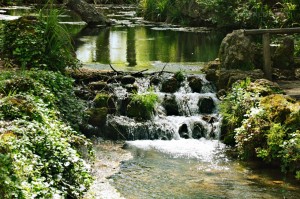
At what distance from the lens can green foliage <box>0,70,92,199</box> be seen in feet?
22.7

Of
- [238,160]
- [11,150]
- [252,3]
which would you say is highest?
[252,3]

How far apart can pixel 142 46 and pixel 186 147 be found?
10625 millimetres

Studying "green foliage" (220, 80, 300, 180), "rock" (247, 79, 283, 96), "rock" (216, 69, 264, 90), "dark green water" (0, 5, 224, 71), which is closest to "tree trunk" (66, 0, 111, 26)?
"dark green water" (0, 5, 224, 71)

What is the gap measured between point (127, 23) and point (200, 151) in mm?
19592

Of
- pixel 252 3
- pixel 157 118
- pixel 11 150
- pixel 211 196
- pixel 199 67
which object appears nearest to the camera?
pixel 11 150

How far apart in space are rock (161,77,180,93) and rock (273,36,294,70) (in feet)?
10.5

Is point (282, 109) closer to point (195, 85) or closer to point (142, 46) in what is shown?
point (195, 85)

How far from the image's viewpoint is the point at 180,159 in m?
11.2

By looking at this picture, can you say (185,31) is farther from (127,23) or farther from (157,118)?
(157,118)

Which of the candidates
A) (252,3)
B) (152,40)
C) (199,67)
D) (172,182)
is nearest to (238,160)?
(172,182)

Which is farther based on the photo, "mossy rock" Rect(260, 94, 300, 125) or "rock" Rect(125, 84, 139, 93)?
"rock" Rect(125, 84, 139, 93)

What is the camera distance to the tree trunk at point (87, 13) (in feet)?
99.4

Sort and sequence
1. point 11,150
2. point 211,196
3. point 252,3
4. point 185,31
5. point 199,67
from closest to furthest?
point 11,150 < point 211,196 < point 199,67 < point 252,3 < point 185,31

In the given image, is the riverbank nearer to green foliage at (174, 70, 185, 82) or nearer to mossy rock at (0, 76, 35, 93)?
mossy rock at (0, 76, 35, 93)
